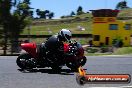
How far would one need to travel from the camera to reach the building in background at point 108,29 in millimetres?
55781

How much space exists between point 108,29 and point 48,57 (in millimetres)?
40372

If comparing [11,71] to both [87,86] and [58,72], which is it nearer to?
[58,72]

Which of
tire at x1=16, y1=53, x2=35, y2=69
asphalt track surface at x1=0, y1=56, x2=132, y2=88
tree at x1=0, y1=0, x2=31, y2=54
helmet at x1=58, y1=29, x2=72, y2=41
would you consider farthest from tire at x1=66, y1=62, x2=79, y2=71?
tree at x1=0, y1=0, x2=31, y2=54

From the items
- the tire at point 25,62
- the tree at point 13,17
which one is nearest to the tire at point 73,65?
the tire at point 25,62

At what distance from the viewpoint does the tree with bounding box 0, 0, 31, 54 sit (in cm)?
4137

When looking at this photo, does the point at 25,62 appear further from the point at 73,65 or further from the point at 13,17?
the point at 13,17

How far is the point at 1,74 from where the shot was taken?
14859mm

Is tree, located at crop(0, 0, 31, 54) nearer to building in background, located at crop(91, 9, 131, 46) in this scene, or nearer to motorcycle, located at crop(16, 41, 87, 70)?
building in background, located at crop(91, 9, 131, 46)

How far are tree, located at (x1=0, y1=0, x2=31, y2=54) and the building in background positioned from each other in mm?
14872

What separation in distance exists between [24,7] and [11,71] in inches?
1063

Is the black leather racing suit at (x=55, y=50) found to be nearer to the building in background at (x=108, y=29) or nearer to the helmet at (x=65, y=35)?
the helmet at (x=65, y=35)

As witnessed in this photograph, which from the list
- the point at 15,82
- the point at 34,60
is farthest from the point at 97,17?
the point at 15,82

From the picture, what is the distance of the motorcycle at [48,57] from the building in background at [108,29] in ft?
128

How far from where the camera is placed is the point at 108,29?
56.0m
